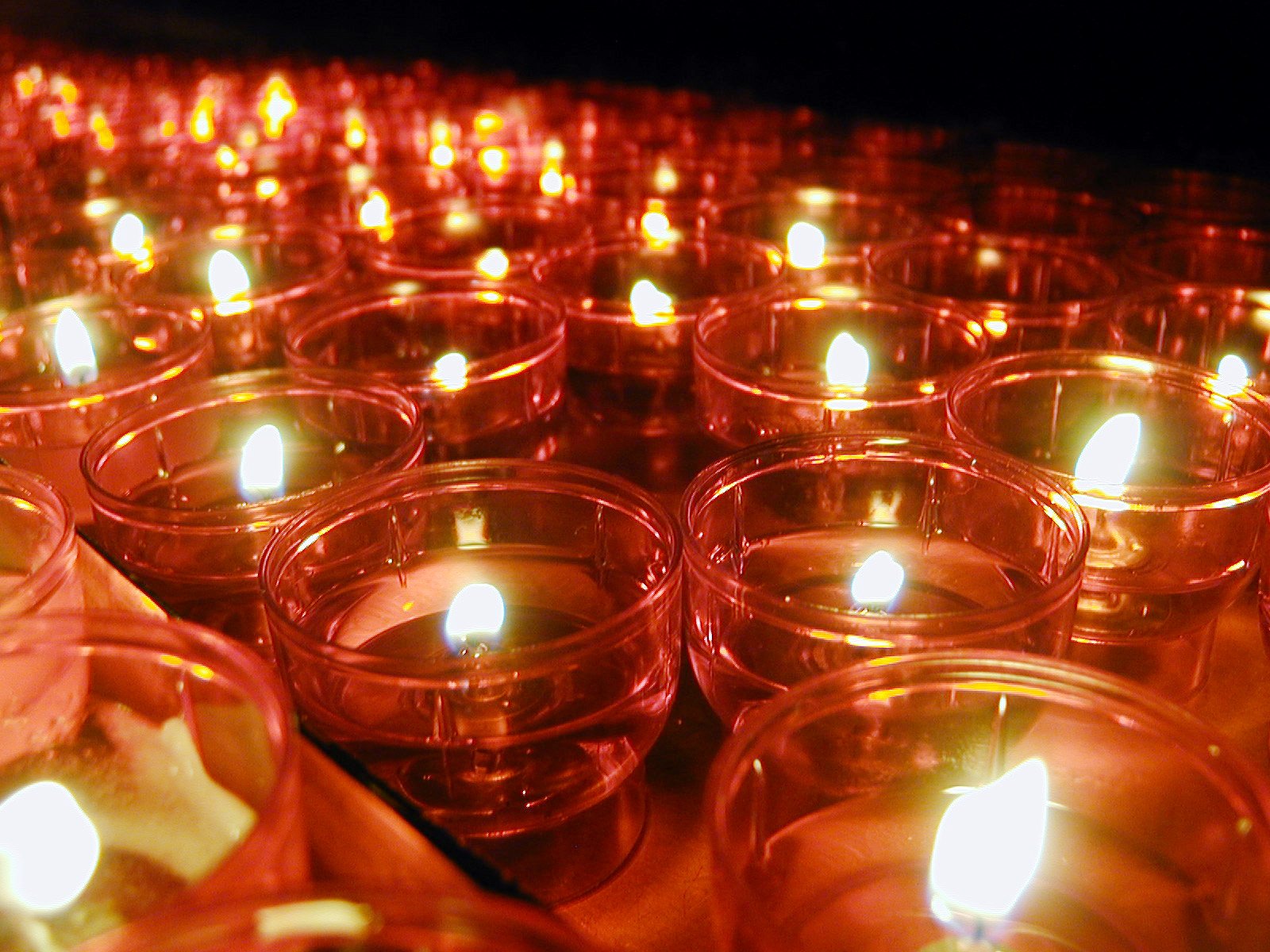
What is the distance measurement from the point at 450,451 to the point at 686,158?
62cm

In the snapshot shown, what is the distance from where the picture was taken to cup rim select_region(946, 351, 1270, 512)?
53 centimetres

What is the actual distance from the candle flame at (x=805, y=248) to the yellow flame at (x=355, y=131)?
2.30 feet

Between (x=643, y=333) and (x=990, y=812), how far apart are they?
440 mm

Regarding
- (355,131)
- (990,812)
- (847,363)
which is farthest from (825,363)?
(355,131)

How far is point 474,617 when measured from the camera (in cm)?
56

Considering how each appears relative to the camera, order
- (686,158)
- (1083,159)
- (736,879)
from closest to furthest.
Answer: (736,879), (1083,159), (686,158)

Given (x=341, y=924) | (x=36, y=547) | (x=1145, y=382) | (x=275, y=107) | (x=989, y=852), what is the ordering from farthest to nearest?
(x=275, y=107) → (x=1145, y=382) → (x=36, y=547) → (x=989, y=852) → (x=341, y=924)

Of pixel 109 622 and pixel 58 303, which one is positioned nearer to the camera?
pixel 109 622

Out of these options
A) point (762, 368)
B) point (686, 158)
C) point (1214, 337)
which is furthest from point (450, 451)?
point (686, 158)

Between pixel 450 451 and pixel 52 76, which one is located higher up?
pixel 52 76

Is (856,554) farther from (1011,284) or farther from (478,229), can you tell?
(478,229)

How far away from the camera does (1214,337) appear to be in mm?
775

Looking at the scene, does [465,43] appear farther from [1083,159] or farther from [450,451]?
[450,451]

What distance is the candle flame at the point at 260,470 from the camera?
0.69 m
